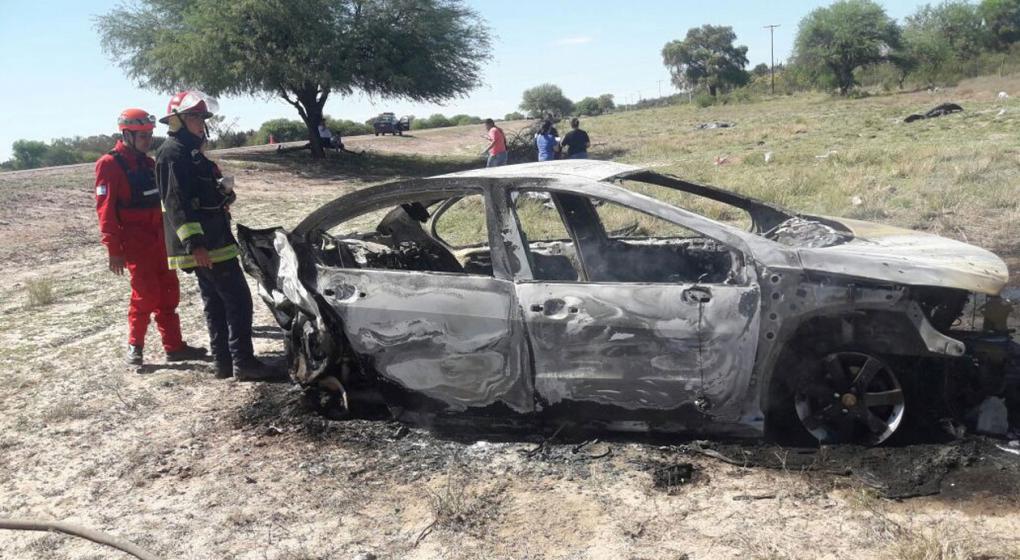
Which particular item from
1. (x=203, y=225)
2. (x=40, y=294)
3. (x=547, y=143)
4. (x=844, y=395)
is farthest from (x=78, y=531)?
(x=547, y=143)

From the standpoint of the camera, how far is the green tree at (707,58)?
9044cm

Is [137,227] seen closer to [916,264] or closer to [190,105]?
[190,105]

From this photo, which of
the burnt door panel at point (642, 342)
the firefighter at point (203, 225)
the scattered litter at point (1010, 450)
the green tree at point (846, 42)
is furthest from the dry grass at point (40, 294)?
the green tree at point (846, 42)

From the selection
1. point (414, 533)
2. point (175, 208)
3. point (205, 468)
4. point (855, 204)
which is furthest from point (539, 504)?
point (855, 204)

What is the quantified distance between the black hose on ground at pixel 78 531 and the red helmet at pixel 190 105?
8.98 feet

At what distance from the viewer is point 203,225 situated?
217 inches

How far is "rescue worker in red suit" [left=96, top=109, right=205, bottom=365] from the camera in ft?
19.4

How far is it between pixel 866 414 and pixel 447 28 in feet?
92.9

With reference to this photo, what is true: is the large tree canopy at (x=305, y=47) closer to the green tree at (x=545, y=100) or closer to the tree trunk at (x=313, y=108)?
the tree trunk at (x=313, y=108)

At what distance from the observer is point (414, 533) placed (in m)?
3.60

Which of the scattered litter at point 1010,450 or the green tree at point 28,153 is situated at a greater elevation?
the green tree at point 28,153

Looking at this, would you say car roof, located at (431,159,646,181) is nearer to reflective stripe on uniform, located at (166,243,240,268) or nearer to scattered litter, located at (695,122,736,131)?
reflective stripe on uniform, located at (166,243,240,268)

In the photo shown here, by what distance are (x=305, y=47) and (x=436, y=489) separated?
2463 centimetres

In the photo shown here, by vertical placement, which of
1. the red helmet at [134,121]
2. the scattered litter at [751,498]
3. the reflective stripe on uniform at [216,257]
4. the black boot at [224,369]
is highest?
the red helmet at [134,121]
